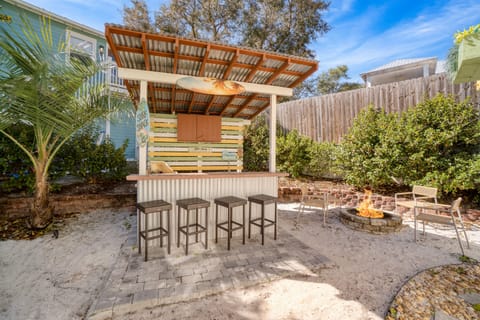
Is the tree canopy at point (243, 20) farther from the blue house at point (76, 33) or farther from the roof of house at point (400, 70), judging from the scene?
the roof of house at point (400, 70)

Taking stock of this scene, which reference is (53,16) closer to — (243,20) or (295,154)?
(243,20)

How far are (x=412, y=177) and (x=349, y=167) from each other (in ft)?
5.10

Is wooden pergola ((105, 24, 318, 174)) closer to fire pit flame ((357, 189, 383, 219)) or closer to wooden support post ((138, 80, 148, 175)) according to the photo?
wooden support post ((138, 80, 148, 175))

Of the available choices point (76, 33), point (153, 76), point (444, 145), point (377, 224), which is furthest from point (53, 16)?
point (444, 145)

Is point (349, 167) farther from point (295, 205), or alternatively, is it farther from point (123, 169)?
point (123, 169)

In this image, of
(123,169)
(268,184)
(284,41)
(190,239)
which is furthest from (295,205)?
(284,41)

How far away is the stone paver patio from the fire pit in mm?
1667

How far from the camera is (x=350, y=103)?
782cm

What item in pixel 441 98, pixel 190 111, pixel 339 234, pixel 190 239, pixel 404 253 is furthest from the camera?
pixel 190 111

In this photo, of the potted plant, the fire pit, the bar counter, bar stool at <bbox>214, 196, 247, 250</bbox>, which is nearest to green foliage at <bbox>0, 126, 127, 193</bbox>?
the bar counter

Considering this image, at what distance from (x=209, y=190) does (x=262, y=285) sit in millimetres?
1873

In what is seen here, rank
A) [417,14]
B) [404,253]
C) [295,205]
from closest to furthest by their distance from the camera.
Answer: [404,253] → [295,205] → [417,14]

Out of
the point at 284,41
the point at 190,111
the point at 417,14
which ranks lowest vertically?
the point at 190,111

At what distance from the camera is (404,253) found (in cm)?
366
